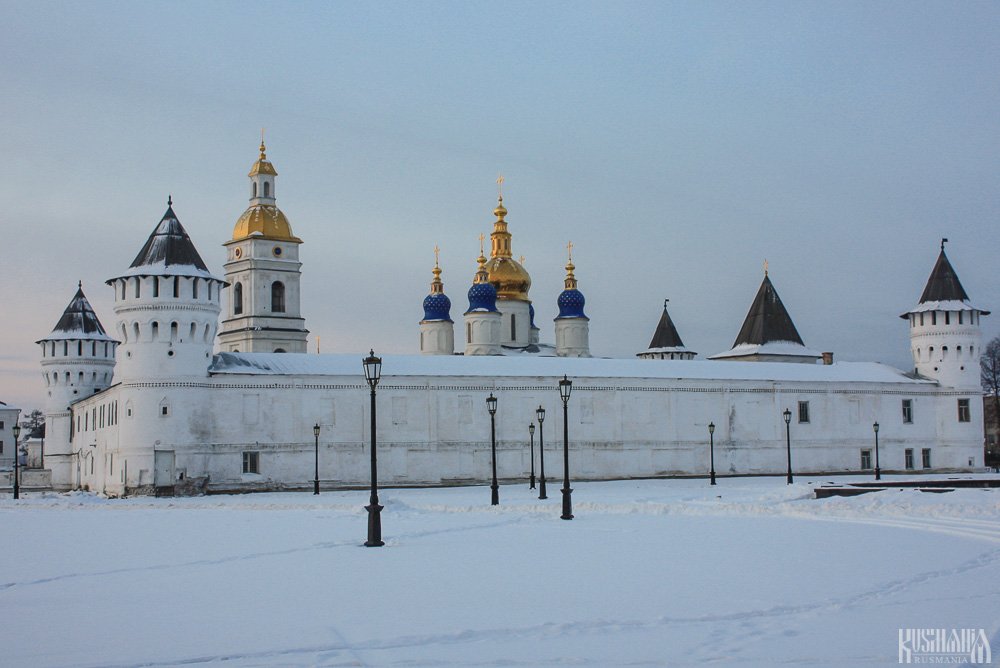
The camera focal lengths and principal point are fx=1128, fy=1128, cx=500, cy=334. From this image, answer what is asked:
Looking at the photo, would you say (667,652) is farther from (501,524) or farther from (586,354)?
(586,354)

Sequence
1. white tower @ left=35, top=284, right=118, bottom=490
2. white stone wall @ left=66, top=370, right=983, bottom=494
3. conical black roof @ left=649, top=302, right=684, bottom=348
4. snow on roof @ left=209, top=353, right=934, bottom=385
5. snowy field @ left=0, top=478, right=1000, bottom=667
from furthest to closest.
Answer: conical black roof @ left=649, top=302, right=684, bottom=348 < white tower @ left=35, top=284, right=118, bottom=490 < snow on roof @ left=209, top=353, right=934, bottom=385 < white stone wall @ left=66, top=370, right=983, bottom=494 < snowy field @ left=0, top=478, right=1000, bottom=667

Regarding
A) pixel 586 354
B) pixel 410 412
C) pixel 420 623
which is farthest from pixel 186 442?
pixel 420 623

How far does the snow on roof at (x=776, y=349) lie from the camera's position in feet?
201

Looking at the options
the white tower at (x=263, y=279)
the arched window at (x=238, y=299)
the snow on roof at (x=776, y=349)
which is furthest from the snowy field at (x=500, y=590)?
the snow on roof at (x=776, y=349)

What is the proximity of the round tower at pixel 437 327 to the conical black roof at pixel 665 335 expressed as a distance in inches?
716

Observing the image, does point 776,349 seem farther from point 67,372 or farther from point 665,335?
point 67,372

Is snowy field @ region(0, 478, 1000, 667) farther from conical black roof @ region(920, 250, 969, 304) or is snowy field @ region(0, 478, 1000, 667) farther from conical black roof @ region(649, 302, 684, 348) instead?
conical black roof @ region(649, 302, 684, 348)

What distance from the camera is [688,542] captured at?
1700 centimetres

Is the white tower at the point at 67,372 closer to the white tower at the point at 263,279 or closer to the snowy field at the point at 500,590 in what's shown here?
the white tower at the point at 263,279

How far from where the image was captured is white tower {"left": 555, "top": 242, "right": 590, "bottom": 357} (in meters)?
59.3

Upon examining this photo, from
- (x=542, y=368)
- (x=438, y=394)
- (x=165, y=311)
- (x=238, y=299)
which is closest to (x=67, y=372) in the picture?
(x=238, y=299)

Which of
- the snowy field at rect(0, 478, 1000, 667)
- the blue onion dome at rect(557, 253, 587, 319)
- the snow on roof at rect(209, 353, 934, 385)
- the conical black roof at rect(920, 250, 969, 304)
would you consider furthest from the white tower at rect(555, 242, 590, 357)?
the snowy field at rect(0, 478, 1000, 667)

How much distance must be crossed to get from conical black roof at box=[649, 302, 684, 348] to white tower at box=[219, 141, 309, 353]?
85.7 ft

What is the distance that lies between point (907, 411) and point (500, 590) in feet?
147
